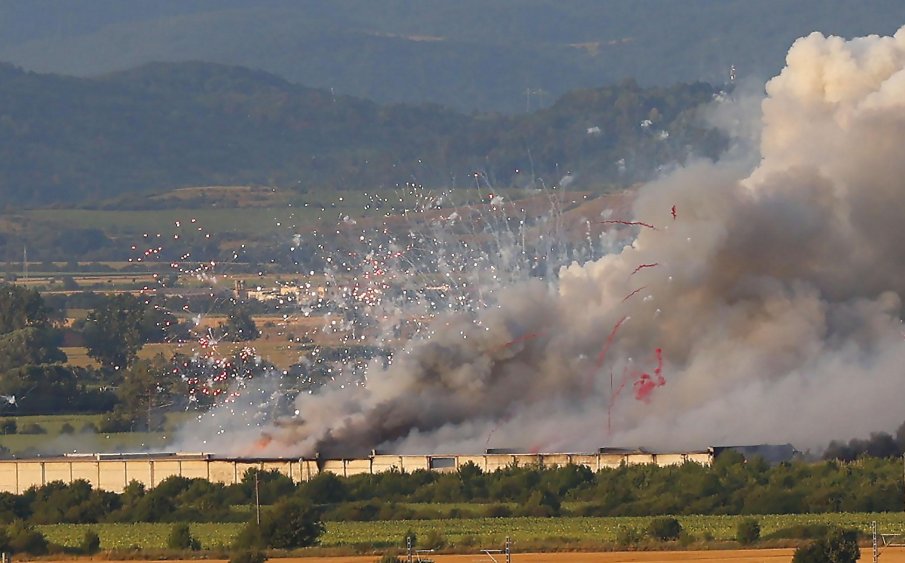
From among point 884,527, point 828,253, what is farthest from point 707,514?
point 828,253

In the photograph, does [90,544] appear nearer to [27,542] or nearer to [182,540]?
[27,542]

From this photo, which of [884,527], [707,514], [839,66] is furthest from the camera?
[839,66]

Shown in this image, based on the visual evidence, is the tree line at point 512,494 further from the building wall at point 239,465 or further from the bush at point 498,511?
the building wall at point 239,465

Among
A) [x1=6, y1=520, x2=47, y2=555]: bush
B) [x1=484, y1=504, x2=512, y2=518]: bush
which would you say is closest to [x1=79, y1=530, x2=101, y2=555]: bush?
[x1=6, y1=520, x2=47, y2=555]: bush

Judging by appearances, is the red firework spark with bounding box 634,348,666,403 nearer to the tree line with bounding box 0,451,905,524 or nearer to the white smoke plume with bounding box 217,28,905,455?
the white smoke plume with bounding box 217,28,905,455

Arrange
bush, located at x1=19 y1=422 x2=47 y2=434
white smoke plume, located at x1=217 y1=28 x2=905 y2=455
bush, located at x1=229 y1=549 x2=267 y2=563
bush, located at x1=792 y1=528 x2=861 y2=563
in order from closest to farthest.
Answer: bush, located at x1=792 y1=528 x2=861 y2=563, bush, located at x1=229 y1=549 x2=267 y2=563, white smoke plume, located at x1=217 y1=28 x2=905 y2=455, bush, located at x1=19 y1=422 x2=47 y2=434

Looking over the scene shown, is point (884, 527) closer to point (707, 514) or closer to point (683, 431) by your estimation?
point (707, 514)
